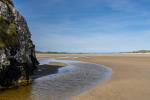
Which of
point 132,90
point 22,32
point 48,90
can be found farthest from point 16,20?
point 132,90

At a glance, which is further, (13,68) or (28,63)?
(28,63)

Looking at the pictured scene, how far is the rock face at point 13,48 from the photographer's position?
17.5m

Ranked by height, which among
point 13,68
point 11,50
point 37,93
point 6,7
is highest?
point 6,7

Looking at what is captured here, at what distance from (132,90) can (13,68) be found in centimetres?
902

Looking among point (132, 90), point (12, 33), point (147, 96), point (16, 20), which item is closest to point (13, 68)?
point (12, 33)

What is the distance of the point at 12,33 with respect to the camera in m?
19.5

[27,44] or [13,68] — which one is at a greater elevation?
[27,44]

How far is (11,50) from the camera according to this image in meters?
18.4

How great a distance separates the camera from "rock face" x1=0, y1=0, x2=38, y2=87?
17.5 m

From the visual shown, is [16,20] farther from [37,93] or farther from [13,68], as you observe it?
[37,93]

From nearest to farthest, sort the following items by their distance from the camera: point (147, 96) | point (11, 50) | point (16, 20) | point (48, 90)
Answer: point (147, 96)
point (48, 90)
point (11, 50)
point (16, 20)

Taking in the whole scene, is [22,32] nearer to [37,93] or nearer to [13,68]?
[13,68]

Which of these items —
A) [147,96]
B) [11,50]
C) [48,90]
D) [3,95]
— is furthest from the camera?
[11,50]

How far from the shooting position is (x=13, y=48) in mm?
18719
